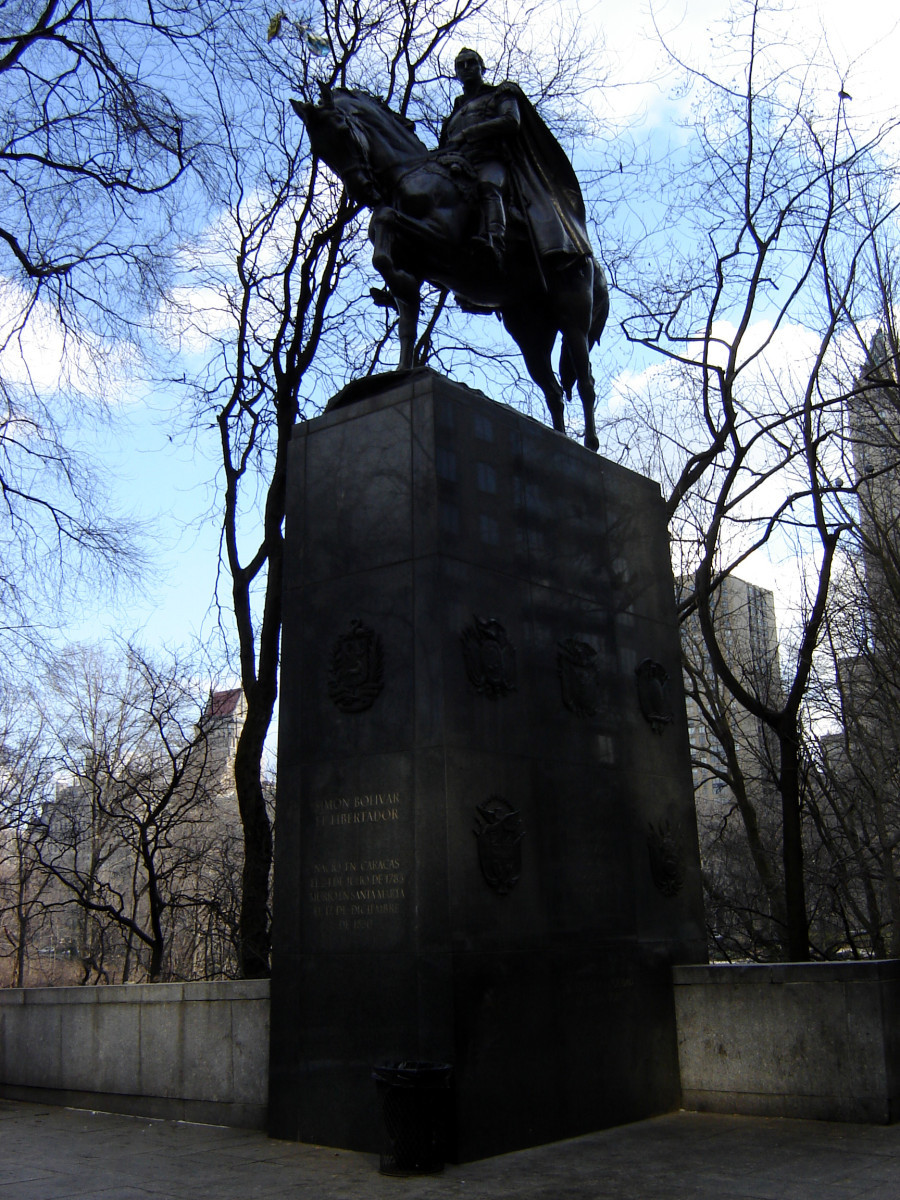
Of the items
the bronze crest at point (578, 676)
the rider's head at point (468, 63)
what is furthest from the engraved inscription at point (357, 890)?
the rider's head at point (468, 63)

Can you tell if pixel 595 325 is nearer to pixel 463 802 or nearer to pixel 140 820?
pixel 463 802

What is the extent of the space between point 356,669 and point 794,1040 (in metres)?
4.49

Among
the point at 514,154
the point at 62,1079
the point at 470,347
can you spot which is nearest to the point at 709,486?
the point at 470,347

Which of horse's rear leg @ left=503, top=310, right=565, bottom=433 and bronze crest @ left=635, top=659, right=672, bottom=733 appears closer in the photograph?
bronze crest @ left=635, top=659, right=672, bottom=733

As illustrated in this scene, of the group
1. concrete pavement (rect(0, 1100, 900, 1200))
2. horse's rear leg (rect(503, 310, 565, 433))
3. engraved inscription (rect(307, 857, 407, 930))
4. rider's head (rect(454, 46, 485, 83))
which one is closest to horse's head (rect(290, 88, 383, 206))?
rider's head (rect(454, 46, 485, 83))

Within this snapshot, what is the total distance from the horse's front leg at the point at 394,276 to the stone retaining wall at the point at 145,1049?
5.64 m

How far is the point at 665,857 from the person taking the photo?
996cm

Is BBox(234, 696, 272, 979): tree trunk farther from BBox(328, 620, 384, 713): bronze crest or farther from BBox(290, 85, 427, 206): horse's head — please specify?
BBox(290, 85, 427, 206): horse's head

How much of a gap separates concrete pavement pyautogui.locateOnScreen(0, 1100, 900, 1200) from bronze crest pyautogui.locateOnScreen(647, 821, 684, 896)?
6.51 feet

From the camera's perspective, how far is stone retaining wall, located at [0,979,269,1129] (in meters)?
8.83

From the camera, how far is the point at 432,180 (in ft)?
32.1

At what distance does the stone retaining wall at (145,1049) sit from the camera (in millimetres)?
8828

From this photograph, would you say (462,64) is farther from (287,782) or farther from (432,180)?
(287,782)

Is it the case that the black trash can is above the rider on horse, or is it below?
below
